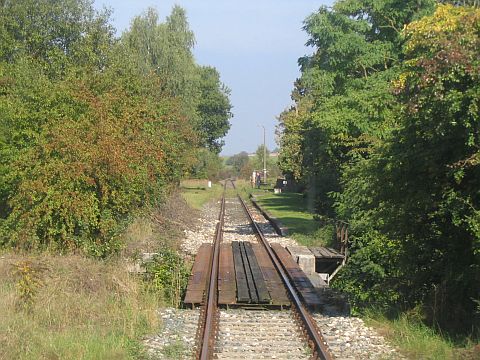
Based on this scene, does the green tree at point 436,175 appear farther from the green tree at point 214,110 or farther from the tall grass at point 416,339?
the green tree at point 214,110

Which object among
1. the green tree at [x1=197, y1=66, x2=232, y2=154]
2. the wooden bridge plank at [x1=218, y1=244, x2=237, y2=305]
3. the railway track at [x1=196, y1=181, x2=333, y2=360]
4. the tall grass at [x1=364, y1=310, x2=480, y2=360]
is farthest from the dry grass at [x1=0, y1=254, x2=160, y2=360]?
the green tree at [x1=197, y1=66, x2=232, y2=154]

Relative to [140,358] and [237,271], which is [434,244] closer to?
[140,358]

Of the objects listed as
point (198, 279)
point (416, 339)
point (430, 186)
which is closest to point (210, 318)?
point (416, 339)

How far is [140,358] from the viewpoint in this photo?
8656 millimetres

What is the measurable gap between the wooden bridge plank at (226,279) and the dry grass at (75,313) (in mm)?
1374

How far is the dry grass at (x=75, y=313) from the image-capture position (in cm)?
858

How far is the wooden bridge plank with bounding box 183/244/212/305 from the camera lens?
12708 millimetres

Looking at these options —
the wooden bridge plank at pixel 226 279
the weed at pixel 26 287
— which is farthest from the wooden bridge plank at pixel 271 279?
the weed at pixel 26 287

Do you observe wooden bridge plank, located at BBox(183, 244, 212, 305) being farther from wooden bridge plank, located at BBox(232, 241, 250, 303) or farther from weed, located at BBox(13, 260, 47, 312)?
weed, located at BBox(13, 260, 47, 312)

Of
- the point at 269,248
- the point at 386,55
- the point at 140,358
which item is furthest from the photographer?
the point at 386,55

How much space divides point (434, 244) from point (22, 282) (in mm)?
6758

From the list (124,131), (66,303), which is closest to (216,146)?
(124,131)

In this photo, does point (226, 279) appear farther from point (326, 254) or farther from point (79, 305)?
point (326, 254)

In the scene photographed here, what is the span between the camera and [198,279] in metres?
14.9
